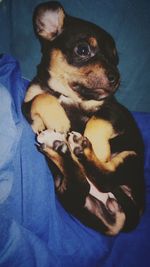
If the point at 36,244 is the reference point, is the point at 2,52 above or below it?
above

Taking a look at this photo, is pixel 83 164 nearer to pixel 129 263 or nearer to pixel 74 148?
pixel 74 148

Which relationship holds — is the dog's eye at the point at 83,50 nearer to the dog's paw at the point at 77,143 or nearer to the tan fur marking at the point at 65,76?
the tan fur marking at the point at 65,76

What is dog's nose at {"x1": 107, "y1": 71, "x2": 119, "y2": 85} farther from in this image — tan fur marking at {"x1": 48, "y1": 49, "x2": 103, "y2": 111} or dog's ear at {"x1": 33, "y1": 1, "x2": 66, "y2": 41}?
dog's ear at {"x1": 33, "y1": 1, "x2": 66, "y2": 41}

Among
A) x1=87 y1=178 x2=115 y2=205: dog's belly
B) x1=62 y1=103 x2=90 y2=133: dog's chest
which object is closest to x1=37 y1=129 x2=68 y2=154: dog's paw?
x1=62 y1=103 x2=90 y2=133: dog's chest

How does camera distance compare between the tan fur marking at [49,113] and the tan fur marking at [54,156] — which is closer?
the tan fur marking at [54,156]

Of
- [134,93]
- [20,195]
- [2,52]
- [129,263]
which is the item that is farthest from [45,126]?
[129,263]

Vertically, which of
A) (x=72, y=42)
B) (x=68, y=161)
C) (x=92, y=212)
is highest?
(x=72, y=42)

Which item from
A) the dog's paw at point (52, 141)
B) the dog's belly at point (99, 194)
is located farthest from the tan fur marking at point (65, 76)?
the dog's belly at point (99, 194)

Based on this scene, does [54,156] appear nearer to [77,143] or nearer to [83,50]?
[77,143]
